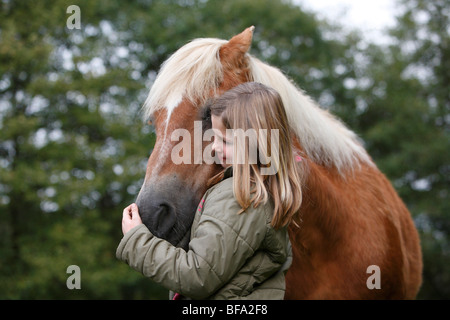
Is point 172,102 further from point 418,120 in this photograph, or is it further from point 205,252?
point 418,120

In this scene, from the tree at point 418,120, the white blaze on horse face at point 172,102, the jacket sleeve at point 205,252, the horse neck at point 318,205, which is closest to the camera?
the jacket sleeve at point 205,252

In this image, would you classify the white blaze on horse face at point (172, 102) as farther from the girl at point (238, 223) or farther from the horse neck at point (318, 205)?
the horse neck at point (318, 205)

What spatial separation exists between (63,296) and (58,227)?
5.20ft

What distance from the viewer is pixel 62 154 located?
28.2 ft

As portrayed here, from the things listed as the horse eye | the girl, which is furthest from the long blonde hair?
the horse eye

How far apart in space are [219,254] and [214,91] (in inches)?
37.4

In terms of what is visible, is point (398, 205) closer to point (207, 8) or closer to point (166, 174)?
point (166, 174)

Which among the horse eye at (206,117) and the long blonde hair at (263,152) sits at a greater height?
the horse eye at (206,117)

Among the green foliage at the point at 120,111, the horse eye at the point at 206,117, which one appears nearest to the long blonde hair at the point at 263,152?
the horse eye at the point at 206,117

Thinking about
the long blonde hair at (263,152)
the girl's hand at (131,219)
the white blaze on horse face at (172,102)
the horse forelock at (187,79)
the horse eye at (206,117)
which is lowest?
the girl's hand at (131,219)

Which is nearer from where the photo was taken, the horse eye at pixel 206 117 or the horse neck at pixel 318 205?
the horse eye at pixel 206 117

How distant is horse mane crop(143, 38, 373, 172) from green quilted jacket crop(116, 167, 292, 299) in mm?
669

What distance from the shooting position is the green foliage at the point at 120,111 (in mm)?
8320
